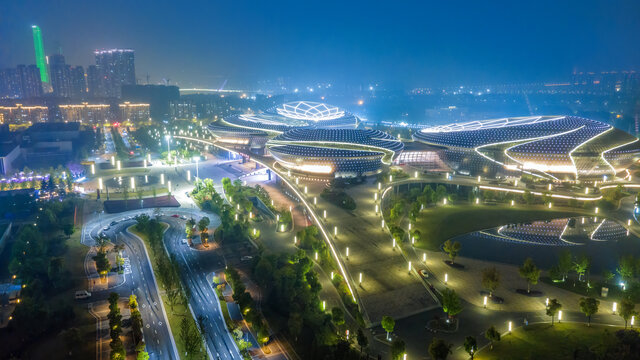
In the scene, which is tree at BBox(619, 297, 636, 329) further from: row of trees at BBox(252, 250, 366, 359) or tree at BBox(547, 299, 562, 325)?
row of trees at BBox(252, 250, 366, 359)

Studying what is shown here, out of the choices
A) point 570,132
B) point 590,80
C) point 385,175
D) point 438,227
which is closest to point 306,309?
point 438,227

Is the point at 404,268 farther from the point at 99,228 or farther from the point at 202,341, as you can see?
the point at 99,228

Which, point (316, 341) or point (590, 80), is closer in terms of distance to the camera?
point (316, 341)

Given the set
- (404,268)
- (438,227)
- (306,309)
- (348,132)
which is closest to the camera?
(306,309)

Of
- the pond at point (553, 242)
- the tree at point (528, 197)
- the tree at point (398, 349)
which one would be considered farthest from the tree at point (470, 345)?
the tree at point (528, 197)

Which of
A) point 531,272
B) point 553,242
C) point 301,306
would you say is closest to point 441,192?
point 553,242

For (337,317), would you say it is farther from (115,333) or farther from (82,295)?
(82,295)
